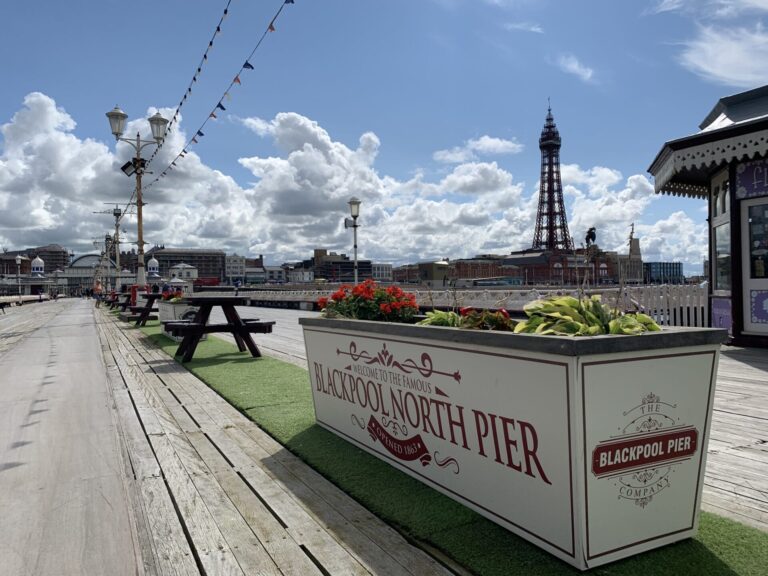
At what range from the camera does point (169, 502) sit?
128 inches

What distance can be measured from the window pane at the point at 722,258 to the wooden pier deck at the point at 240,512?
29.8 feet

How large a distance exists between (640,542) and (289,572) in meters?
1.56

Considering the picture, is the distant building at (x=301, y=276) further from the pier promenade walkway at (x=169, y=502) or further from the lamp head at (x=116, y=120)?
the pier promenade walkway at (x=169, y=502)

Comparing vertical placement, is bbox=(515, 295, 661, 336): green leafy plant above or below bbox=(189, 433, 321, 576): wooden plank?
above

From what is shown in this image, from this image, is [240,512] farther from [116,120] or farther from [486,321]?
[116,120]

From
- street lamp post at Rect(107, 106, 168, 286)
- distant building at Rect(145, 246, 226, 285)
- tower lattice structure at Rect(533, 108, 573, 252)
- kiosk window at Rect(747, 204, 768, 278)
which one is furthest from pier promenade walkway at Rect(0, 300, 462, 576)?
distant building at Rect(145, 246, 226, 285)

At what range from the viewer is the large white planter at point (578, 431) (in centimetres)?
221

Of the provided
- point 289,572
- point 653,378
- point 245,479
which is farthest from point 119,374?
point 653,378

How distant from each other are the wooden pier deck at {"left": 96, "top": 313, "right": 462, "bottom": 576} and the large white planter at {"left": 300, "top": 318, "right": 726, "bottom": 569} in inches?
19.4

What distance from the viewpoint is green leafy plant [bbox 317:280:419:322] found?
13.8ft

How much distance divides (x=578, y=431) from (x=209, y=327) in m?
8.08

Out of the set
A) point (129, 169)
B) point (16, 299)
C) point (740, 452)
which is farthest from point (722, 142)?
point (16, 299)

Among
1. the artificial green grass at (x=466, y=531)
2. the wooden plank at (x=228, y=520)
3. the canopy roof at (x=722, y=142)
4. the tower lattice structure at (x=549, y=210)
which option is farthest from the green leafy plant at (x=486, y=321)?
the tower lattice structure at (x=549, y=210)

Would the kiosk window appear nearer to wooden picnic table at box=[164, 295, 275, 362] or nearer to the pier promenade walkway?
wooden picnic table at box=[164, 295, 275, 362]
